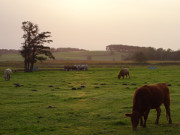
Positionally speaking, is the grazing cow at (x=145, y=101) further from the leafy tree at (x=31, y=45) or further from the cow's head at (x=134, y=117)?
the leafy tree at (x=31, y=45)

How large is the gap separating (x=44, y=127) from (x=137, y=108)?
415 centimetres

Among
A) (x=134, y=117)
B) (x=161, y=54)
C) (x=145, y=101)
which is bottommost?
(x=134, y=117)

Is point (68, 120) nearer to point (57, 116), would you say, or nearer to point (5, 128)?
point (57, 116)

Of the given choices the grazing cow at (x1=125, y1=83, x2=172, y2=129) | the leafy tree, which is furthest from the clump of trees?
the grazing cow at (x1=125, y1=83, x2=172, y2=129)

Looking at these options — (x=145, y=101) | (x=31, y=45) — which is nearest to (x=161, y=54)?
(x=31, y=45)

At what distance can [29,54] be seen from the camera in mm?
61719

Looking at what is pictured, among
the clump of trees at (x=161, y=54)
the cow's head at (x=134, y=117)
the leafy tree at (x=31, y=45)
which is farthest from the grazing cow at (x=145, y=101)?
the clump of trees at (x=161, y=54)

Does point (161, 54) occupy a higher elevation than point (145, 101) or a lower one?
higher

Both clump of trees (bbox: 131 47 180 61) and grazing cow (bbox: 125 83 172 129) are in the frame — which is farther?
clump of trees (bbox: 131 47 180 61)

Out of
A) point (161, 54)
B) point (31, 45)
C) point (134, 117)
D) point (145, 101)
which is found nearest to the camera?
point (134, 117)

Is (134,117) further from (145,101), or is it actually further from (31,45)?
(31,45)

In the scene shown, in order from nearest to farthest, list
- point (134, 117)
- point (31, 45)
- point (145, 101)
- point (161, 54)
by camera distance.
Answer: point (134, 117) → point (145, 101) → point (31, 45) → point (161, 54)

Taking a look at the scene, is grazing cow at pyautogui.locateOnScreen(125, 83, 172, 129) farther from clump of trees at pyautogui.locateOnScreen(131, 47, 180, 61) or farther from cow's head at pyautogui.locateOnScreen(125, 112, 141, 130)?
clump of trees at pyautogui.locateOnScreen(131, 47, 180, 61)

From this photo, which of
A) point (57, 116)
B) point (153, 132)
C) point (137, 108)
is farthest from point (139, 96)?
point (57, 116)
